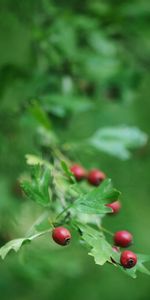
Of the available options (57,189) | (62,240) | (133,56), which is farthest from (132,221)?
(62,240)

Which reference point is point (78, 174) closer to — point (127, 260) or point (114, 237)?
point (114, 237)

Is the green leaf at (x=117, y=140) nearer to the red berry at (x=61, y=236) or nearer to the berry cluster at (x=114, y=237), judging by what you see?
the berry cluster at (x=114, y=237)

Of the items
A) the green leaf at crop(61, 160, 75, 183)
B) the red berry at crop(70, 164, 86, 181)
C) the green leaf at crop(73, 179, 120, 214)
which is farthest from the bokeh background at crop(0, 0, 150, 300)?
the green leaf at crop(73, 179, 120, 214)

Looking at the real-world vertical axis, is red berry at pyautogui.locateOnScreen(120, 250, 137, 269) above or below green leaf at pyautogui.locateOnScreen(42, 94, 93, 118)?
below

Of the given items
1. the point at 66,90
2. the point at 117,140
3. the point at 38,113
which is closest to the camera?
the point at 38,113

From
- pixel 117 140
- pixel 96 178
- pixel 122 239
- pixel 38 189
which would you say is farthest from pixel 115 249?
pixel 117 140

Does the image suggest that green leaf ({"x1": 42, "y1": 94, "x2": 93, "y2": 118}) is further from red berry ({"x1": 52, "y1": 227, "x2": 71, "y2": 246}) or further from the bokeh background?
red berry ({"x1": 52, "y1": 227, "x2": 71, "y2": 246})

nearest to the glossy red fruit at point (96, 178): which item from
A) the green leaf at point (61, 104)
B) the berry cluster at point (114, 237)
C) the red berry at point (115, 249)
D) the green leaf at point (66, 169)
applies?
the berry cluster at point (114, 237)
